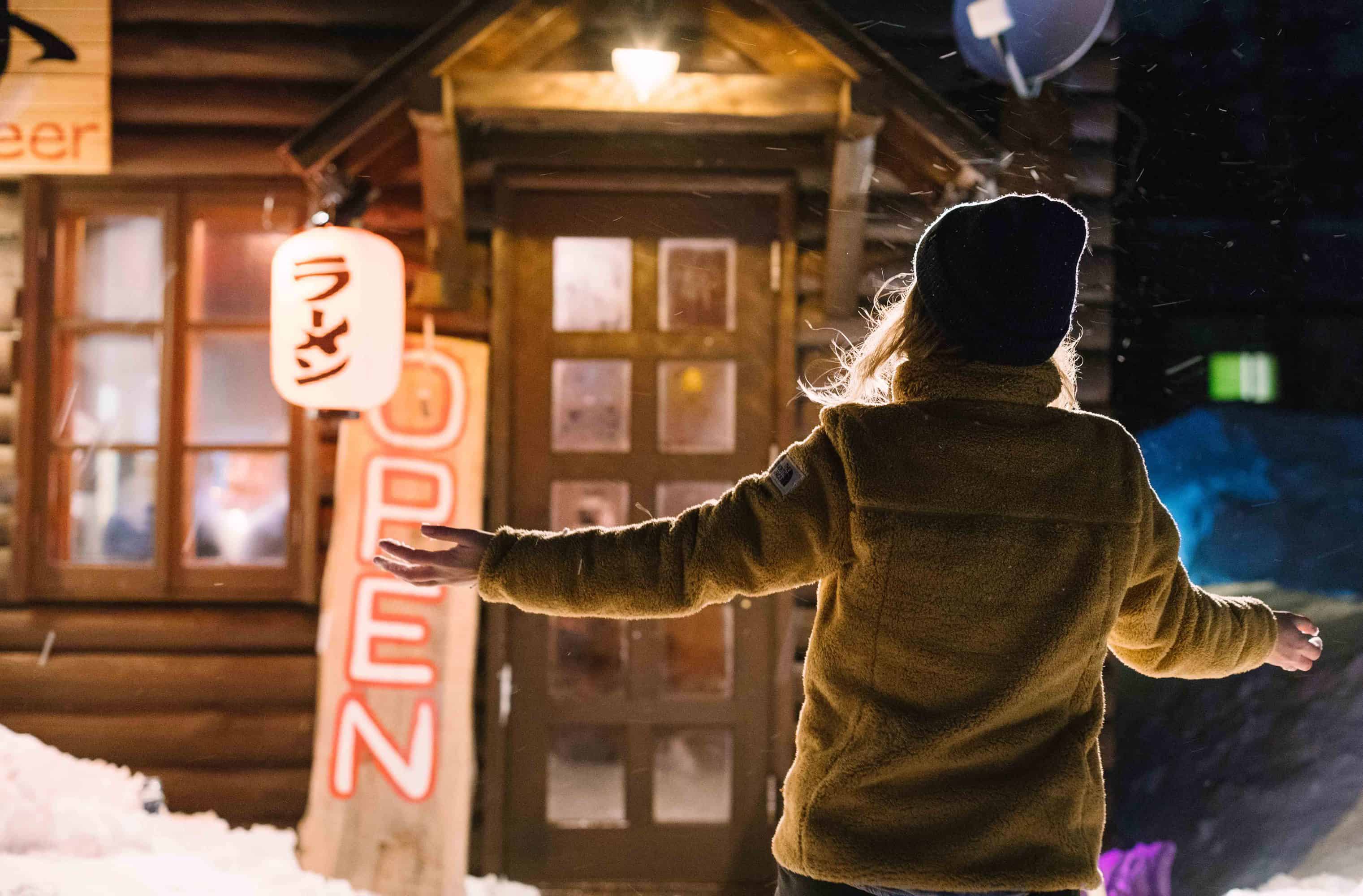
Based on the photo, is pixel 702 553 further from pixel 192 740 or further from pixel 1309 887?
pixel 1309 887

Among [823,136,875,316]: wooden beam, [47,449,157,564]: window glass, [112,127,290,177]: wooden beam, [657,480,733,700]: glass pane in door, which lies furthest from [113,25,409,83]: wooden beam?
[657,480,733,700]: glass pane in door

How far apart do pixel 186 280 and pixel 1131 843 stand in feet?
17.1

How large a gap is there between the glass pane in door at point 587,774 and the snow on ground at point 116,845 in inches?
15.7

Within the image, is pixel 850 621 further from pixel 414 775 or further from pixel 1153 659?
pixel 414 775

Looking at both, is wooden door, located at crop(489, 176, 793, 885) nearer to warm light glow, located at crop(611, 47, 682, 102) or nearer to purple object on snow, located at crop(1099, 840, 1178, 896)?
warm light glow, located at crop(611, 47, 682, 102)

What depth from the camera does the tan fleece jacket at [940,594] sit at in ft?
4.36

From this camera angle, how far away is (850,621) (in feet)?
4.57

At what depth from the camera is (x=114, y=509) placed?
16.5 feet

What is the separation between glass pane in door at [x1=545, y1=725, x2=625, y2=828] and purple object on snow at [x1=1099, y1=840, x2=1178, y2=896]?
218 centimetres

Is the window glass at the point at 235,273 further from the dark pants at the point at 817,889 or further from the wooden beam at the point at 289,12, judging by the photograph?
the dark pants at the point at 817,889

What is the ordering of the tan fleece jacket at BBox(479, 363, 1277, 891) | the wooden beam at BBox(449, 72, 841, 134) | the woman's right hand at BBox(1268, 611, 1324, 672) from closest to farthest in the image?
the tan fleece jacket at BBox(479, 363, 1277, 891), the woman's right hand at BBox(1268, 611, 1324, 672), the wooden beam at BBox(449, 72, 841, 134)

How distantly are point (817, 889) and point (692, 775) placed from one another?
3.12 metres

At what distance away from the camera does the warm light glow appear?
12.1ft

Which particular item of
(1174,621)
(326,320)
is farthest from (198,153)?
(1174,621)
